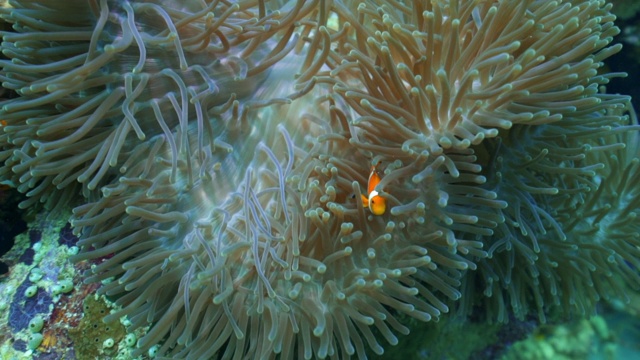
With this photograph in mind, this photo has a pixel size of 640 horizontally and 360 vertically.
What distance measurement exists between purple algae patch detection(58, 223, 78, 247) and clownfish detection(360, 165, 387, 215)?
164 cm

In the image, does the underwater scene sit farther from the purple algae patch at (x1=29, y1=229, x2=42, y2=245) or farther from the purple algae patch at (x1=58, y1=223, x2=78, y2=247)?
the purple algae patch at (x1=29, y1=229, x2=42, y2=245)

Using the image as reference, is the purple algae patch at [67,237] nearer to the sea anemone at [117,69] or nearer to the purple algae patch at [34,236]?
the purple algae patch at [34,236]

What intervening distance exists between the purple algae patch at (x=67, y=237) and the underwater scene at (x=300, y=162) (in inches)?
10.3

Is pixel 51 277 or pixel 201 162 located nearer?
pixel 201 162

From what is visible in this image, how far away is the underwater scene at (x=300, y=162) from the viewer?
1.77 metres

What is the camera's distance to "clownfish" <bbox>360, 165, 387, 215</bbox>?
1772mm

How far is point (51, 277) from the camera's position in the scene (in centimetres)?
237

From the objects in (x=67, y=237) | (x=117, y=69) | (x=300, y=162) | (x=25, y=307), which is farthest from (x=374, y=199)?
(x=25, y=307)

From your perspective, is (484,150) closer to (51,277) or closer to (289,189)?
(289,189)

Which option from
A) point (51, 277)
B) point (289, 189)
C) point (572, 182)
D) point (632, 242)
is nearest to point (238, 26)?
point (289, 189)

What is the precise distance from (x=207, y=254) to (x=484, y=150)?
1.32 m

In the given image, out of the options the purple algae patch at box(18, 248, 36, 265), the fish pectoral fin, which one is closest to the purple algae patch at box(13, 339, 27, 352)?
the purple algae patch at box(18, 248, 36, 265)

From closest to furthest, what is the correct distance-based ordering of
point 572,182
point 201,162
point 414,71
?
1. point 414,71
2. point 201,162
3. point 572,182

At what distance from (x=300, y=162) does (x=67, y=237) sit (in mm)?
1441
